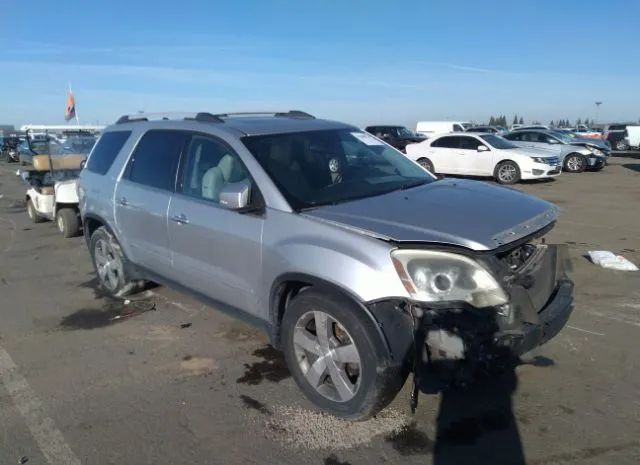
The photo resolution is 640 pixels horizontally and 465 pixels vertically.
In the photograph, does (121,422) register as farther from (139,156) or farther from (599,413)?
(599,413)

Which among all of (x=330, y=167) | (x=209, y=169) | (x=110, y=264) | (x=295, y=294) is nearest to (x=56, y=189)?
(x=110, y=264)

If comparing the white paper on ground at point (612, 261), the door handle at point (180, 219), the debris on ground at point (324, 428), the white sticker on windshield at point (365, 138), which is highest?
the white sticker on windshield at point (365, 138)

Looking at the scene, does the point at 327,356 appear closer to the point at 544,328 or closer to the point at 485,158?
the point at 544,328

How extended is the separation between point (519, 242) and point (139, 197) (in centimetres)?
327

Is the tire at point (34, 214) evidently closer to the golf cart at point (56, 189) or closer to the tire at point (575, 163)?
the golf cart at point (56, 189)

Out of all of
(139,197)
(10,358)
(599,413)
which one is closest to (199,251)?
(139,197)

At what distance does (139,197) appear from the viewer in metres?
4.73

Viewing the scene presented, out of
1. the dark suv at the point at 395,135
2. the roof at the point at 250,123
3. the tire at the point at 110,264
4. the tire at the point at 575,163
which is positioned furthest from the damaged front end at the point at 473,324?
the dark suv at the point at 395,135

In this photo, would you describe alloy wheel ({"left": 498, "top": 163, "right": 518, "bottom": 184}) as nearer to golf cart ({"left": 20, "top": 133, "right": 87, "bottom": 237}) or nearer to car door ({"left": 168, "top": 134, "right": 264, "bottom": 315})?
golf cart ({"left": 20, "top": 133, "right": 87, "bottom": 237})

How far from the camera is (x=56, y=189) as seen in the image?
354 inches

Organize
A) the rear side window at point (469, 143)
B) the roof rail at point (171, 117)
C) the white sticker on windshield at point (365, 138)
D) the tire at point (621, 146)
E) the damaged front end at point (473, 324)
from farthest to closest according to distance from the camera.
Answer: the tire at point (621, 146)
the rear side window at point (469, 143)
the white sticker on windshield at point (365, 138)
the roof rail at point (171, 117)
the damaged front end at point (473, 324)

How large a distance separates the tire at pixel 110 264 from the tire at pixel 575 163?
18470 mm

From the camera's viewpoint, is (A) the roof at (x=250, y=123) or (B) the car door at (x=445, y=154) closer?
(A) the roof at (x=250, y=123)

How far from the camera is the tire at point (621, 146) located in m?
36.6
